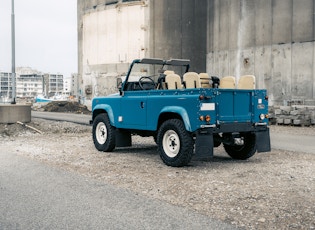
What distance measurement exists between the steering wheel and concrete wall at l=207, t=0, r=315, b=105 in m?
12.3

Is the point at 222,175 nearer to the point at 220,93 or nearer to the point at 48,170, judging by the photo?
the point at 220,93

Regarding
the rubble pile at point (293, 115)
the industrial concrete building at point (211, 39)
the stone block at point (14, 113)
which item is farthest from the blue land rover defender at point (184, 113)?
the industrial concrete building at point (211, 39)

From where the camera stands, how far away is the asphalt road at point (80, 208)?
4.82 meters

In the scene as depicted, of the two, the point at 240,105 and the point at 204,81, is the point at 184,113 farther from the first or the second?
the point at 204,81

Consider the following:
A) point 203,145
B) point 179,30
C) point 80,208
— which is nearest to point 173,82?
point 203,145

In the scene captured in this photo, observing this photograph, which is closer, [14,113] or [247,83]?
[247,83]

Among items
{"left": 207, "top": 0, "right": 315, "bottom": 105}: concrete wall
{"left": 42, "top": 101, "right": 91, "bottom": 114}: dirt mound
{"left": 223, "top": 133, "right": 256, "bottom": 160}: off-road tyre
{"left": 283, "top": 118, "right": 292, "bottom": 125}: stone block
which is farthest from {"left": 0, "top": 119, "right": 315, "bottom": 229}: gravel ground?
{"left": 42, "top": 101, "right": 91, "bottom": 114}: dirt mound

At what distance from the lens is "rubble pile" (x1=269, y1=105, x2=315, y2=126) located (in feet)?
61.4

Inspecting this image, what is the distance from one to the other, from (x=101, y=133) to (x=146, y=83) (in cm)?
201

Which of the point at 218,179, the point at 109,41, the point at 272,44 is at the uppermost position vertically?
the point at 109,41

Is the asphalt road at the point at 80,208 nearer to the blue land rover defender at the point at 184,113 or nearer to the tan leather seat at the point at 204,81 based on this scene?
the blue land rover defender at the point at 184,113

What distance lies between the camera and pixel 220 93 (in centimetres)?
839

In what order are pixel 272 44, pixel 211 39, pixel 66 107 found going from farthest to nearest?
pixel 66 107, pixel 211 39, pixel 272 44

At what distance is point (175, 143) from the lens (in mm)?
8641
